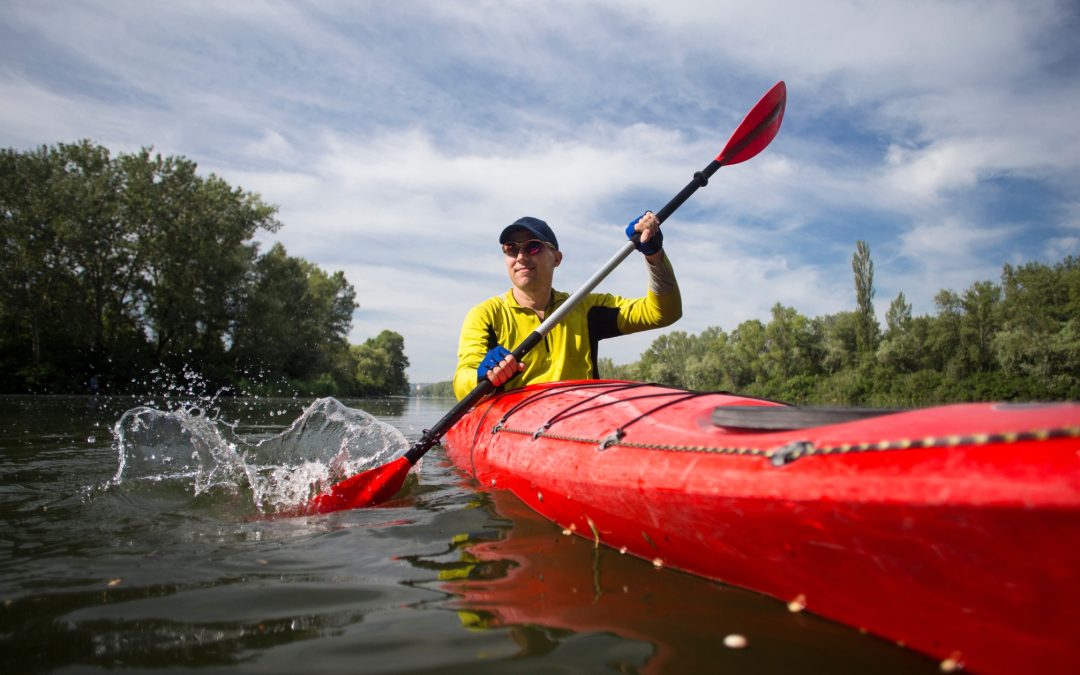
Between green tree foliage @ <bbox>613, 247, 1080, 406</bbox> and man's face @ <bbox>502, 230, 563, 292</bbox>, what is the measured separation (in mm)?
22967

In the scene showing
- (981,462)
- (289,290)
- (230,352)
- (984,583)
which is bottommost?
(984,583)

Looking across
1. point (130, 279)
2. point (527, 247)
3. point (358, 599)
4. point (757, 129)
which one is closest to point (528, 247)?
point (527, 247)

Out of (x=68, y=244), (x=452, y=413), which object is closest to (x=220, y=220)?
(x=68, y=244)

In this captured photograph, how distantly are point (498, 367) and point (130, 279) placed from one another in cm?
2710

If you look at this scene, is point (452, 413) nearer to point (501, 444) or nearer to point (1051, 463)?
point (501, 444)

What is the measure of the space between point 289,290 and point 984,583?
33713mm

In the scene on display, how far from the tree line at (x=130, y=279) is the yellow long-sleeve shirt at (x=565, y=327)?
22077mm

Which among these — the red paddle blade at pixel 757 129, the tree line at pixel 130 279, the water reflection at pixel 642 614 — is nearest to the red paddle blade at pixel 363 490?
the water reflection at pixel 642 614

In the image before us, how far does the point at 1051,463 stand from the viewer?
1.11m

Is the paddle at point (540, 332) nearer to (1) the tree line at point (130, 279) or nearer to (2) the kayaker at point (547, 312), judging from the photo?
(2) the kayaker at point (547, 312)

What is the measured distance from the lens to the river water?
146 centimetres

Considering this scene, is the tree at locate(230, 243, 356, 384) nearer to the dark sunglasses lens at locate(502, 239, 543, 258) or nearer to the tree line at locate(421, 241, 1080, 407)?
the tree line at locate(421, 241, 1080, 407)

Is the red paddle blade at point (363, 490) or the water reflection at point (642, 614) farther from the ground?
the red paddle blade at point (363, 490)

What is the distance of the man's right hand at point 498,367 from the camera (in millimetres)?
3549
